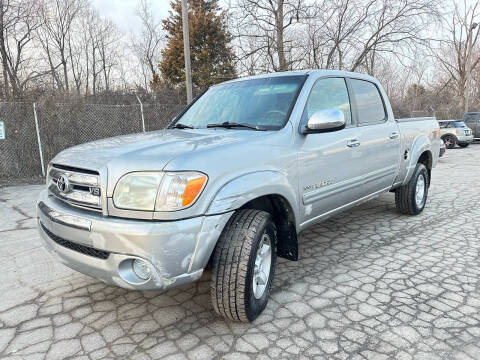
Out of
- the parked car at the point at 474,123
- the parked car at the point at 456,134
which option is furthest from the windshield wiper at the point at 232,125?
the parked car at the point at 474,123

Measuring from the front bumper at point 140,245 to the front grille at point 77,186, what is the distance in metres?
0.07

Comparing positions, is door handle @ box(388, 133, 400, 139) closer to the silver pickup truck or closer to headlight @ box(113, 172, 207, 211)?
the silver pickup truck

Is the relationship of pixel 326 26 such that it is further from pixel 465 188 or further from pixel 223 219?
pixel 223 219

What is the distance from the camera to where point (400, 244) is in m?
3.97

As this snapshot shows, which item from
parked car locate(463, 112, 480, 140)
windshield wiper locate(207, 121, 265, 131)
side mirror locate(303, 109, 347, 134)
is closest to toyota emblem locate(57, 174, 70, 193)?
windshield wiper locate(207, 121, 265, 131)

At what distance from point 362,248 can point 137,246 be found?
9.03 feet

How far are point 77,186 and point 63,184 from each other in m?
0.14

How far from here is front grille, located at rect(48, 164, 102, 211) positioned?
219cm

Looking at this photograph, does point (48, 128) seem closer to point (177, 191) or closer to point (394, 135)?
point (394, 135)

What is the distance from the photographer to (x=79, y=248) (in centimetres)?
229

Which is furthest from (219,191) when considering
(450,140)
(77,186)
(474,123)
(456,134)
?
(474,123)

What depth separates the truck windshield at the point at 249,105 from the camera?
9.87ft

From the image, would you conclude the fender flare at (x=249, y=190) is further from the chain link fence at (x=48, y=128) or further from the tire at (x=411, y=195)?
the chain link fence at (x=48, y=128)

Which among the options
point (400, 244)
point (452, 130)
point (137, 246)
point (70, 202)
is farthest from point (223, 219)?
point (452, 130)
